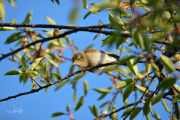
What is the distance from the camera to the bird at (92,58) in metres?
3.37

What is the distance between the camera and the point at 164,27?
34.8 inches

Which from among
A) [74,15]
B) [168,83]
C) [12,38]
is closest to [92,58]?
[12,38]

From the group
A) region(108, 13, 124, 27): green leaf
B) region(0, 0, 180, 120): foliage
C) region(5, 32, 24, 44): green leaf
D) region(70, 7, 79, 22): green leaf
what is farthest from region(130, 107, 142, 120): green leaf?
region(5, 32, 24, 44): green leaf

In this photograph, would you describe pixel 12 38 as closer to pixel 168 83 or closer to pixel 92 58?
pixel 92 58

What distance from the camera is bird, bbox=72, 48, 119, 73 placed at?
3373mm

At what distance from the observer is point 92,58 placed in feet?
11.2

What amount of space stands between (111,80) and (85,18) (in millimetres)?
1332

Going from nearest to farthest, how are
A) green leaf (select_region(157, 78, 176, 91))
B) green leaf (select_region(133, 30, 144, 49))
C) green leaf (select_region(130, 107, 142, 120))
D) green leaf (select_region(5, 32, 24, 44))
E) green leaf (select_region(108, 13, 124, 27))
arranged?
green leaf (select_region(133, 30, 144, 49)) < green leaf (select_region(157, 78, 176, 91)) < green leaf (select_region(108, 13, 124, 27)) < green leaf (select_region(130, 107, 142, 120)) < green leaf (select_region(5, 32, 24, 44))

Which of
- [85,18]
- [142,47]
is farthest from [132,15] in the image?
[142,47]

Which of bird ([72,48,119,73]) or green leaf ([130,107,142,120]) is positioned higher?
bird ([72,48,119,73])

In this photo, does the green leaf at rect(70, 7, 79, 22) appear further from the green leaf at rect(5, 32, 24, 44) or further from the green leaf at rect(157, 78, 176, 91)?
the green leaf at rect(5, 32, 24, 44)

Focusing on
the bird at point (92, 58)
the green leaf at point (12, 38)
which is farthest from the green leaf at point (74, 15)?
the bird at point (92, 58)

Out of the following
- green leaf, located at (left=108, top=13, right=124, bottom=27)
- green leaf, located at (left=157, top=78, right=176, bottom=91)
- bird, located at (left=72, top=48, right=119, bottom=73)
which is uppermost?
bird, located at (left=72, top=48, right=119, bottom=73)

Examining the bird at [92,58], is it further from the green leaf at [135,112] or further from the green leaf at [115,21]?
the green leaf at [115,21]
